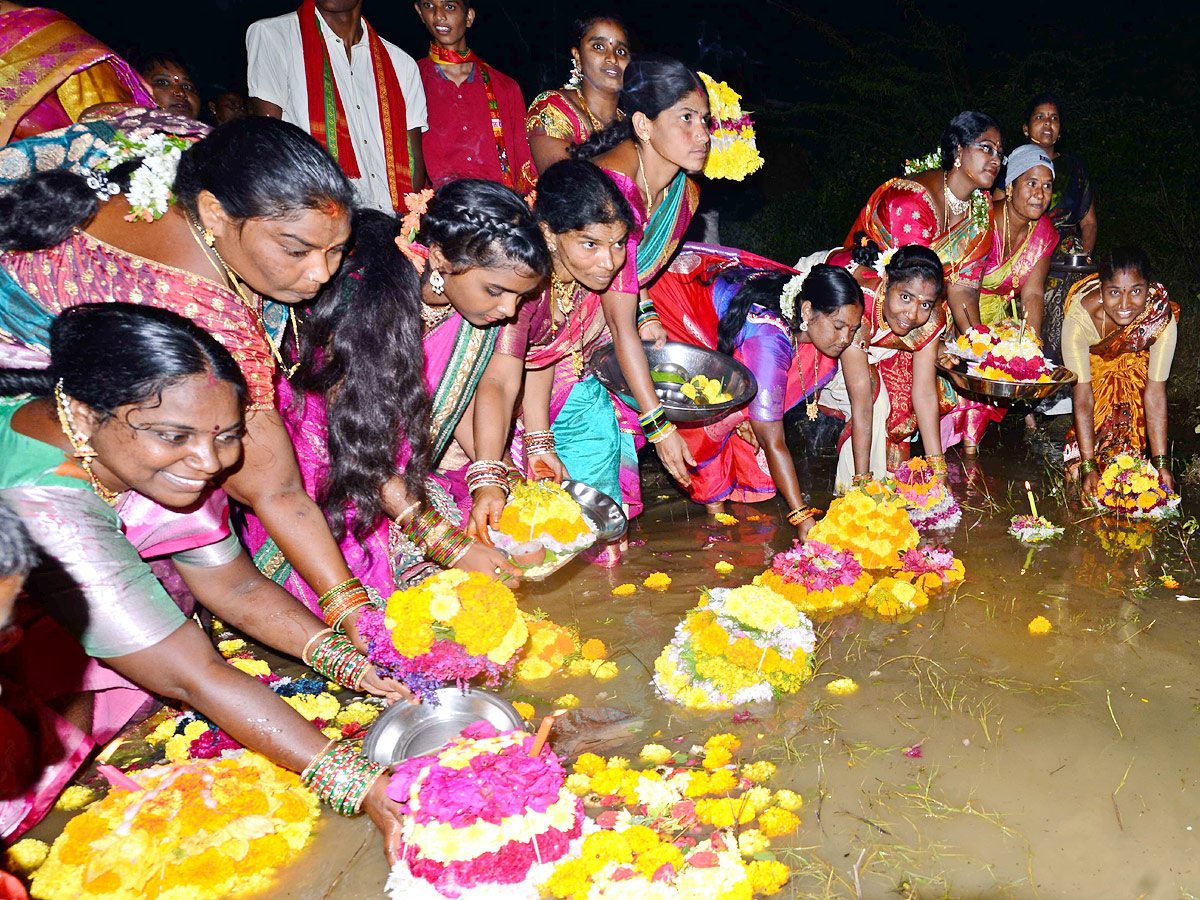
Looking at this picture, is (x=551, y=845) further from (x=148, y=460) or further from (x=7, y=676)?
(x=7, y=676)

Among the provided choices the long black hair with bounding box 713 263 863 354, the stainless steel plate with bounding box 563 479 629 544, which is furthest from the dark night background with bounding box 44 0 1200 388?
the stainless steel plate with bounding box 563 479 629 544

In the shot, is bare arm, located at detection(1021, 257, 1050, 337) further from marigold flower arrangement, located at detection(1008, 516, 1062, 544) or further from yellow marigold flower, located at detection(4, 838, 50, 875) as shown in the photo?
yellow marigold flower, located at detection(4, 838, 50, 875)

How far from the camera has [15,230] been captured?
263cm

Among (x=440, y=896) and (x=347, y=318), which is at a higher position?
(x=347, y=318)

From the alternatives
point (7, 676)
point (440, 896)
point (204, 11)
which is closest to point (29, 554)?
point (440, 896)

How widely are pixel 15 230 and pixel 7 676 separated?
1.44m

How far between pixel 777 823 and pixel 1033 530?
3.05 metres

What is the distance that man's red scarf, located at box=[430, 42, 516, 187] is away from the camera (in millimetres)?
5570

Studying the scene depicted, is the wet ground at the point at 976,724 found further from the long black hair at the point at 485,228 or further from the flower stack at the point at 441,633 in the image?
the long black hair at the point at 485,228

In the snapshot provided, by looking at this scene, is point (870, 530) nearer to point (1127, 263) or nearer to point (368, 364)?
point (368, 364)

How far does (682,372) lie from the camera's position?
514cm

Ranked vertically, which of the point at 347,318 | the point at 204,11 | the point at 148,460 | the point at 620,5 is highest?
the point at 620,5

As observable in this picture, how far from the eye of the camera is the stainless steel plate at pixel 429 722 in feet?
9.09

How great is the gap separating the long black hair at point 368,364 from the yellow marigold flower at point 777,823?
1816 millimetres
